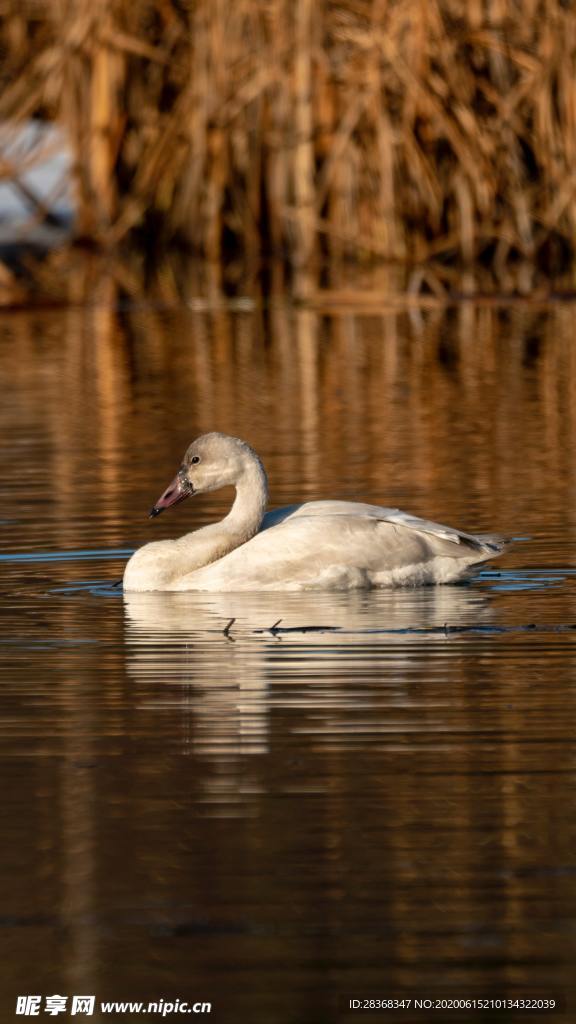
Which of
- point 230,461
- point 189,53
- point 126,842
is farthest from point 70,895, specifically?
point 189,53

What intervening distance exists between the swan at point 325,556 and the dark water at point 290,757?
112 mm

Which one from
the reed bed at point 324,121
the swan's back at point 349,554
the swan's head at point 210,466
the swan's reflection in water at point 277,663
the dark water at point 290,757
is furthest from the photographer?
the reed bed at point 324,121

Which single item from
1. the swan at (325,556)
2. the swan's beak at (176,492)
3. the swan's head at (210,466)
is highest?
the swan's head at (210,466)

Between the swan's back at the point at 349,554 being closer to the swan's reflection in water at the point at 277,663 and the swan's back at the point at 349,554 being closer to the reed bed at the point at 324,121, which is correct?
the swan's reflection in water at the point at 277,663

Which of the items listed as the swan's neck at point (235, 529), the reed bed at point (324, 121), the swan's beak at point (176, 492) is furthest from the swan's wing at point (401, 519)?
the reed bed at point (324, 121)

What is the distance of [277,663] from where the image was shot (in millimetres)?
6391

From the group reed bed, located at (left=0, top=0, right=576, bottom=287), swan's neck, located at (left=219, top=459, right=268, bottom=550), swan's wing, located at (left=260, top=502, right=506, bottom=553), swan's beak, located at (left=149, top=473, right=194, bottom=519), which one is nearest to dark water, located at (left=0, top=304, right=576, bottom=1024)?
swan's wing, located at (left=260, top=502, right=506, bottom=553)

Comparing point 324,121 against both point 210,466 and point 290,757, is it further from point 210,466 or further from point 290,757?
point 290,757

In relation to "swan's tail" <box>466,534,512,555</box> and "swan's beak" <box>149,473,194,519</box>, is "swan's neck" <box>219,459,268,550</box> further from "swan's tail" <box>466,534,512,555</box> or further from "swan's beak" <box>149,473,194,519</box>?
"swan's tail" <box>466,534,512,555</box>

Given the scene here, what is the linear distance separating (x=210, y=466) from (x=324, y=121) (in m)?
13.0

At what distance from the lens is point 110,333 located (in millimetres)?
18609

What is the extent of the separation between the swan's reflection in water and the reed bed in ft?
39.8

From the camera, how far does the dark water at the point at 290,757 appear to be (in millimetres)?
3889

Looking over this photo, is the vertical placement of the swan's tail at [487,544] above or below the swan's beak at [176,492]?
below
